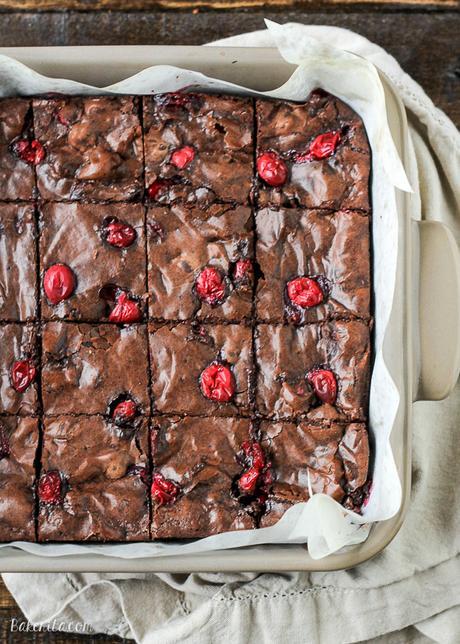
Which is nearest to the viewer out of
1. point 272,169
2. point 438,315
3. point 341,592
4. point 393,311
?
point 393,311

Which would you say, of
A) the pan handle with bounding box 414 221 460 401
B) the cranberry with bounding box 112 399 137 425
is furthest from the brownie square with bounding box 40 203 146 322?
the pan handle with bounding box 414 221 460 401

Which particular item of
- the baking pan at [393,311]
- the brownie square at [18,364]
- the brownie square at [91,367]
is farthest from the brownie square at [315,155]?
the brownie square at [18,364]

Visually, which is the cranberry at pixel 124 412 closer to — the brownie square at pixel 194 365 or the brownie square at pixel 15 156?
the brownie square at pixel 194 365

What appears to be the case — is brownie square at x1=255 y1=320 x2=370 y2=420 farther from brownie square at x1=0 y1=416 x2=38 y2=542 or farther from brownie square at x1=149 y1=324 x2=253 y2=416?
brownie square at x1=0 y1=416 x2=38 y2=542

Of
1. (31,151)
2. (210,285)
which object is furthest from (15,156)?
(210,285)

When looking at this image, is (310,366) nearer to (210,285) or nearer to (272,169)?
(210,285)

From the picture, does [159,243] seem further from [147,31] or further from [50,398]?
[147,31]

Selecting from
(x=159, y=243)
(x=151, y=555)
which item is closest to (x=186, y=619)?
(x=151, y=555)
